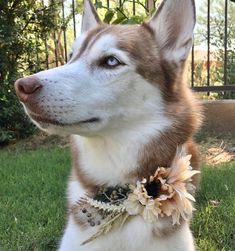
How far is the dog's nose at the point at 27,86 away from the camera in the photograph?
210 centimetres

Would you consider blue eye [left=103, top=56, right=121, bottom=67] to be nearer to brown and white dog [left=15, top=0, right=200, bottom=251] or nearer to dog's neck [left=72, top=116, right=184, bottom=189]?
brown and white dog [left=15, top=0, right=200, bottom=251]

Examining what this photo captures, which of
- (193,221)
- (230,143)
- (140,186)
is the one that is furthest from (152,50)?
(230,143)

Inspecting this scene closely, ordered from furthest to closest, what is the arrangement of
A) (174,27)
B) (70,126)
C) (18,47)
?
(18,47)
(174,27)
(70,126)

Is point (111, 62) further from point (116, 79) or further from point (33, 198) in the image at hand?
point (33, 198)

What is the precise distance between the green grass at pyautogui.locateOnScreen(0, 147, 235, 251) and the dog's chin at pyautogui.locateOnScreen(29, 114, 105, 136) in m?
1.16

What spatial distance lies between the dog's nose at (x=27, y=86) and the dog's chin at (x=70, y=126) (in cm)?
12

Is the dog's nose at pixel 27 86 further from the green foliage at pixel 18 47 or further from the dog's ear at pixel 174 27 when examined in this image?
the green foliage at pixel 18 47

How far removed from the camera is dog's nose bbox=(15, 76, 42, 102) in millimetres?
2100

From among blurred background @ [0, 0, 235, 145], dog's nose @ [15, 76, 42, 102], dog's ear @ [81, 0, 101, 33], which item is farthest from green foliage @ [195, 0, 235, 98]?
dog's nose @ [15, 76, 42, 102]

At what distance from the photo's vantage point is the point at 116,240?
2.41 metres

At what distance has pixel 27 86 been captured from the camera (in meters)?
2.10

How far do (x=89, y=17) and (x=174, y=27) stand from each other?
0.59m

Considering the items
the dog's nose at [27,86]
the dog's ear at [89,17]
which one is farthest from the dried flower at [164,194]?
the dog's ear at [89,17]

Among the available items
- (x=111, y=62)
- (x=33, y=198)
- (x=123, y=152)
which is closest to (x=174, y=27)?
(x=111, y=62)
